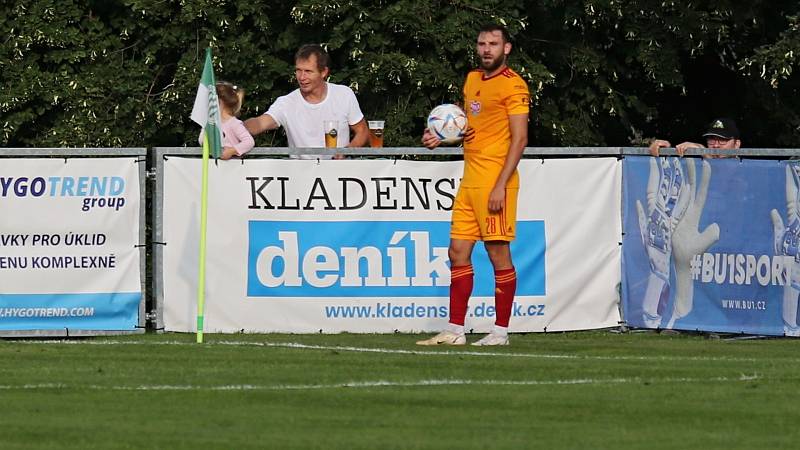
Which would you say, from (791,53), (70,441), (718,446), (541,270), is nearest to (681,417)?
(718,446)

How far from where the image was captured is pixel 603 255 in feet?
50.6

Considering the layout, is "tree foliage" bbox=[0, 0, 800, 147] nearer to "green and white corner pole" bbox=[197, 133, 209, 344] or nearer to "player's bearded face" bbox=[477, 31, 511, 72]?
"green and white corner pole" bbox=[197, 133, 209, 344]

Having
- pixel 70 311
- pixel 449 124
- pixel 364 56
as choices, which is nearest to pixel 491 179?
pixel 449 124

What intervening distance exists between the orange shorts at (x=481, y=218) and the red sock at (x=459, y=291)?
26 cm

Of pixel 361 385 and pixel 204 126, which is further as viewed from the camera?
pixel 204 126

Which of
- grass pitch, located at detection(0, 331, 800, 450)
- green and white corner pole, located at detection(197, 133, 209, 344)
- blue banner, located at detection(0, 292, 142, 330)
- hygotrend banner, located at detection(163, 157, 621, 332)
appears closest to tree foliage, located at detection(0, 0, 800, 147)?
hygotrend banner, located at detection(163, 157, 621, 332)

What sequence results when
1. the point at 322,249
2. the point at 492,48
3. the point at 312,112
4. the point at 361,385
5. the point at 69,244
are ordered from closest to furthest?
the point at 361,385 → the point at 492,48 → the point at 69,244 → the point at 322,249 → the point at 312,112

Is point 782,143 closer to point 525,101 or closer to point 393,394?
point 525,101

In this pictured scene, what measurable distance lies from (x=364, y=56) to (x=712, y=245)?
9.24 metres

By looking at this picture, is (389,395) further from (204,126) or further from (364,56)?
(364,56)

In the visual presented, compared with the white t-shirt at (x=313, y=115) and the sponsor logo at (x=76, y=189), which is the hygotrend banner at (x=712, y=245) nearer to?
the white t-shirt at (x=313, y=115)

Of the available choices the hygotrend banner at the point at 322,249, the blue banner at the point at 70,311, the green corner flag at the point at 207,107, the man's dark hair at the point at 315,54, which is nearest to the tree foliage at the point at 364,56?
the man's dark hair at the point at 315,54

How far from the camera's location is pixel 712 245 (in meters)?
15.3

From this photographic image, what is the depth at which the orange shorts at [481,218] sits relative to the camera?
13297mm
